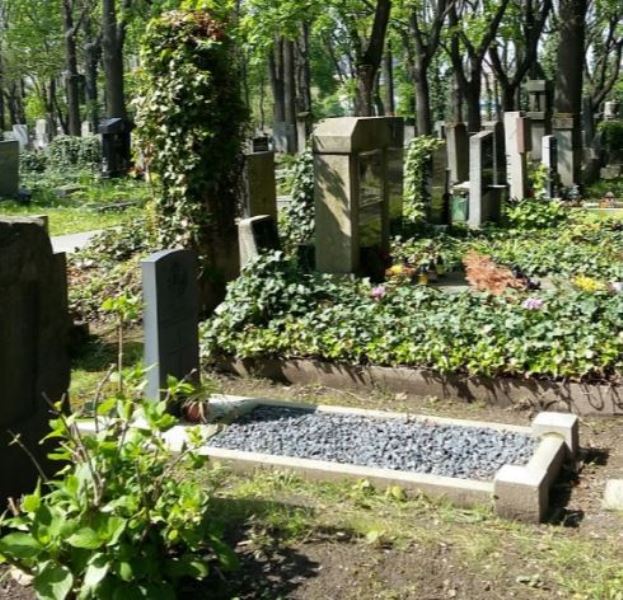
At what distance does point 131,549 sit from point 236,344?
13.5 feet

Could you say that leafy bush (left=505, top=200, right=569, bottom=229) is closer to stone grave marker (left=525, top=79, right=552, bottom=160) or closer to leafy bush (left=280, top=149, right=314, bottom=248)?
leafy bush (left=280, top=149, right=314, bottom=248)

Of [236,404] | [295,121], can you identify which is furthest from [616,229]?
[295,121]

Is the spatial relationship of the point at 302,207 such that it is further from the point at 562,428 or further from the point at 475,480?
the point at 475,480

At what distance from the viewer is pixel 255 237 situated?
8.85 metres

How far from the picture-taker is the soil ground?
3.97m

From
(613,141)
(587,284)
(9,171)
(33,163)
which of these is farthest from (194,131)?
(33,163)

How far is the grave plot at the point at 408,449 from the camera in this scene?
194 inches

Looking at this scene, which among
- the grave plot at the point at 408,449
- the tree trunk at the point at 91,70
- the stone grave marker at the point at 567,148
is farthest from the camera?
the tree trunk at the point at 91,70

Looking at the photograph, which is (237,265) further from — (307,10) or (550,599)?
(307,10)

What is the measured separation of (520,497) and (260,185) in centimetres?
668

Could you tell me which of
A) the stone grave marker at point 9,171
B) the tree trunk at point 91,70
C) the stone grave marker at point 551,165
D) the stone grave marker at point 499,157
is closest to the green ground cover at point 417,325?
the stone grave marker at point 499,157

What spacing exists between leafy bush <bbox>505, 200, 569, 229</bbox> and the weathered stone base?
769cm

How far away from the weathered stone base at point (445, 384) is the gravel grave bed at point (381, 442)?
2.58ft

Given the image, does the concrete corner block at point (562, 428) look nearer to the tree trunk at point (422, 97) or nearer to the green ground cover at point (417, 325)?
the green ground cover at point (417, 325)
